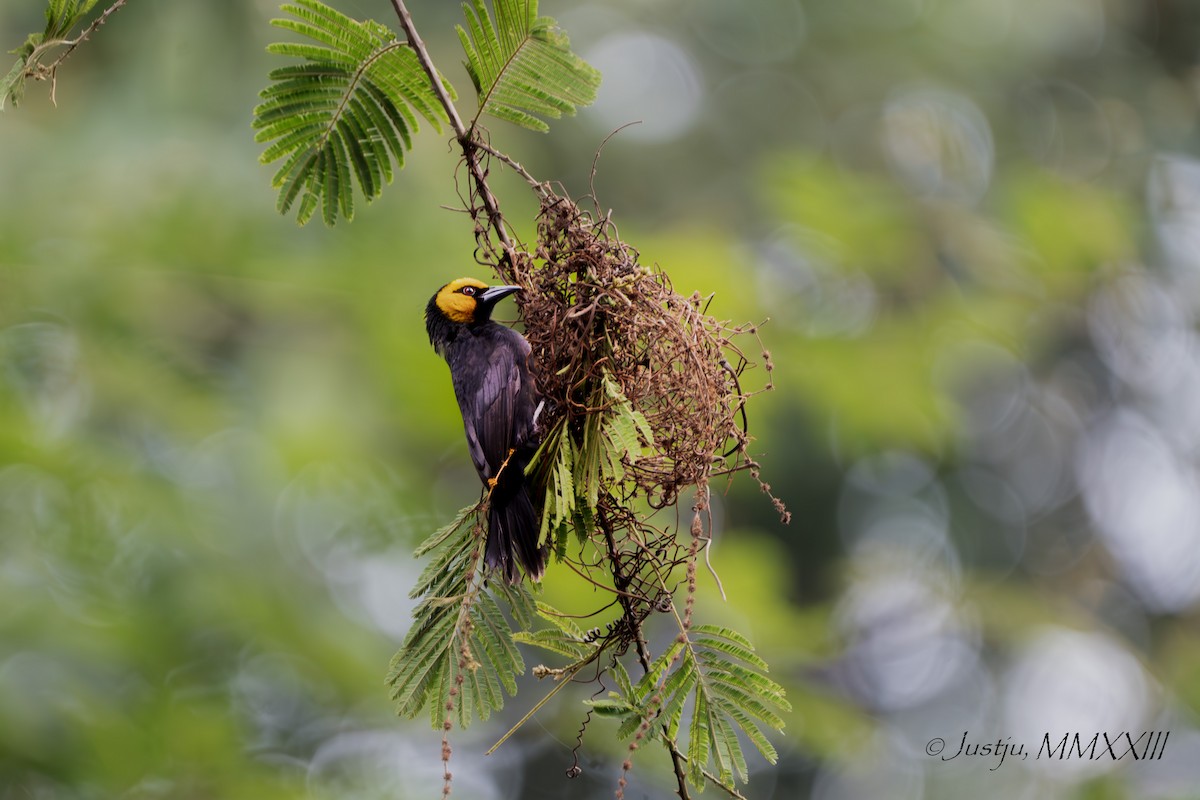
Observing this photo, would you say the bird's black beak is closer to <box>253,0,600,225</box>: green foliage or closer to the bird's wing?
the bird's wing

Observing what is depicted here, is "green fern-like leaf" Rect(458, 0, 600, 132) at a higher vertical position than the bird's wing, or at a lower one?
higher

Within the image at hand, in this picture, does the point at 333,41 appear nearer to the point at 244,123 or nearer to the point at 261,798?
the point at 261,798

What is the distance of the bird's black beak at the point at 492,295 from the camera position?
147 inches

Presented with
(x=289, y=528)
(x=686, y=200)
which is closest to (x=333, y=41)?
(x=289, y=528)

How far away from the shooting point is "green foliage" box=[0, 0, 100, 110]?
2.70 meters

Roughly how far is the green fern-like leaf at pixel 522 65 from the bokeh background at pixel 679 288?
225 centimetres

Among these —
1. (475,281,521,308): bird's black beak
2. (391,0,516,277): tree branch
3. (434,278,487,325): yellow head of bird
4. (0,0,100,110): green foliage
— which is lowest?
(0,0,100,110): green foliage

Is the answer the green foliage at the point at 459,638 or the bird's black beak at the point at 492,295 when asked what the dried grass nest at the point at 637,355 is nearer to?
the bird's black beak at the point at 492,295

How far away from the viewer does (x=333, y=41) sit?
10.1 ft

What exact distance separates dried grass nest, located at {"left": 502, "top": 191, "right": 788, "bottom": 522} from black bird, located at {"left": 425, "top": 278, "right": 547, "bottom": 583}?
0.27 metres

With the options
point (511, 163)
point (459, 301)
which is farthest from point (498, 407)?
point (511, 163)

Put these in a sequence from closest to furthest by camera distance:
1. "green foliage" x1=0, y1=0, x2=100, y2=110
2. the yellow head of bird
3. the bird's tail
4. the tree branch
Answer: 1. "green foliage" x1=0, y1=0, x2=100, y2=110
2. the tree branch
3. the bird's tail
4. the yellow head of bird

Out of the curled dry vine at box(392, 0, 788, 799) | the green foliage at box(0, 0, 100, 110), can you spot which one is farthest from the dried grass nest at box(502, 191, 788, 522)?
the green foliage at box(0, 0, 100, 110)

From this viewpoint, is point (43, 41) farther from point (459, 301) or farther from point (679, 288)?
point (679, 288)
